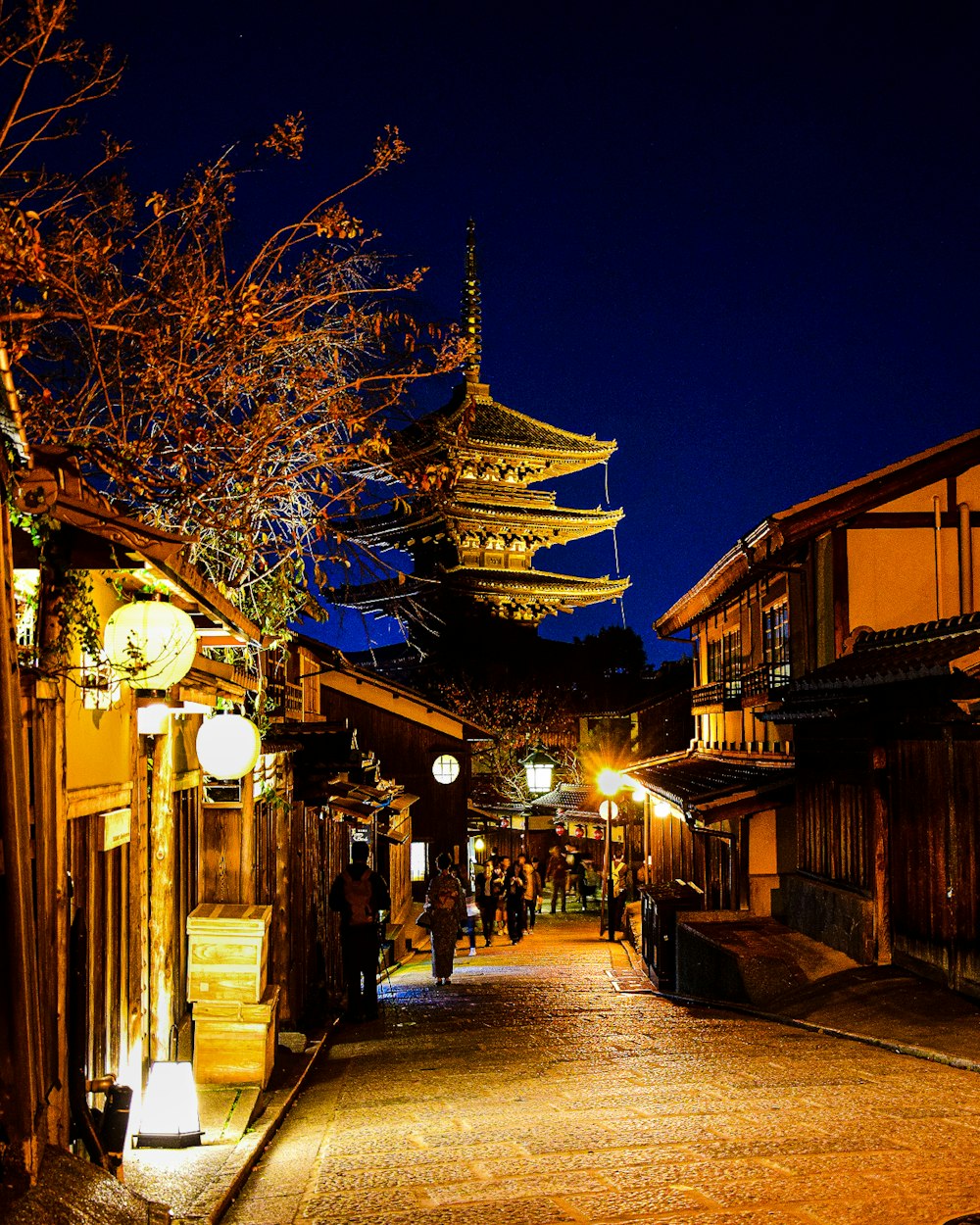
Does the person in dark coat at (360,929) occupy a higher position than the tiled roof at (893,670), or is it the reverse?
the tiled roof at (893,670)

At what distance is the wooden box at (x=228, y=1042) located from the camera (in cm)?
966

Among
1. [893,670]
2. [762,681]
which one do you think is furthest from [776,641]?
[893,670]

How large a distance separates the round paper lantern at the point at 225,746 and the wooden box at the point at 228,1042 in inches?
76.4

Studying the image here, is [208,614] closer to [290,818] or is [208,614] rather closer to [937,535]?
[290,818]

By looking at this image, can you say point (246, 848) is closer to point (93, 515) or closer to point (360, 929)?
point (360, 929)

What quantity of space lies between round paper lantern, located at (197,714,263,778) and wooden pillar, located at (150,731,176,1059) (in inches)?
31.9

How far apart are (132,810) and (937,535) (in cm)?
1289

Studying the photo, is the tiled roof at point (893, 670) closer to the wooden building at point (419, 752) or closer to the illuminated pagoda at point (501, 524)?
the wooden building at point (419, 752)

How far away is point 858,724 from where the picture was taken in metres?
13.9

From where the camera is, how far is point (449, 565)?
50.3 metres

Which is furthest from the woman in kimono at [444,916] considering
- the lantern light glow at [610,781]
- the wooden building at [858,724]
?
the lantern light glow at [610,781]

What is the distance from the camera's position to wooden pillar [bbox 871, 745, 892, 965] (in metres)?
13.1

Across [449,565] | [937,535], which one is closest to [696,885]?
[937,535]

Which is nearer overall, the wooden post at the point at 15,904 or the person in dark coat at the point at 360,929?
the wooden post at the point at 15,904
